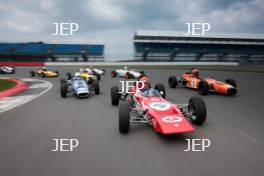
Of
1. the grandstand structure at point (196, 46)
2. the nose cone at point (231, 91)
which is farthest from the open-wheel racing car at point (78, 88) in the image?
the grandstand structure at point (196, 46)

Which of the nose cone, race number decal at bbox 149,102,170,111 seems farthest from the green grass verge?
the nose cone

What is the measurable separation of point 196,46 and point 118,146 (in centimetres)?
5572

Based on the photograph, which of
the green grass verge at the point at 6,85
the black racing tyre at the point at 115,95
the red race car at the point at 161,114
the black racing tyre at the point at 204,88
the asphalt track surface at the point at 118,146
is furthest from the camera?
the green grass verge at the point at 6,85

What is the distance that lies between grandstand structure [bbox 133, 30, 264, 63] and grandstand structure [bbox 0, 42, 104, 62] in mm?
9589

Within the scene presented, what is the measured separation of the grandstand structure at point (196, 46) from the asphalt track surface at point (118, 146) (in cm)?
4694

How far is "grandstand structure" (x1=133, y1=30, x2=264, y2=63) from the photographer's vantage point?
54.2 m

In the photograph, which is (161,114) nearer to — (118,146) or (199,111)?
(199,111)

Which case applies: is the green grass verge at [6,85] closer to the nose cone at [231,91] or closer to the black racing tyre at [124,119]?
the black racing tyre at [124,119]

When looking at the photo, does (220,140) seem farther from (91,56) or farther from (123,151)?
(91,56)

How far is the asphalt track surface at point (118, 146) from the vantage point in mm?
3689

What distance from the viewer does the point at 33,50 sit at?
52.1m

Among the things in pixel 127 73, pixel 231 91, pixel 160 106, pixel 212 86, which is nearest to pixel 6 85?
pixel 127 73

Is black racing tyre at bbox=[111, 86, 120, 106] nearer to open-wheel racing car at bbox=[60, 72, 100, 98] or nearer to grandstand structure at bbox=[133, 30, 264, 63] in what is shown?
open-wheel racing car at bbox=[60, 72, 100, 98]

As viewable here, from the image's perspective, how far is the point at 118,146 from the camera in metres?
4.62
